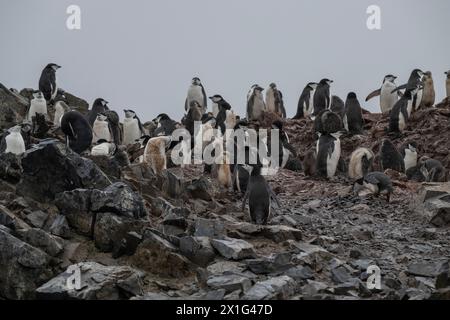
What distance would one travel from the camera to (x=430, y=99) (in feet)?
74.3

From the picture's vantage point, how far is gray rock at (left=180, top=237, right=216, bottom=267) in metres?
9.29

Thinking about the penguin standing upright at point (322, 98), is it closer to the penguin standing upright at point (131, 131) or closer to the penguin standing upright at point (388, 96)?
the penguin standing upright at point (388, 96)

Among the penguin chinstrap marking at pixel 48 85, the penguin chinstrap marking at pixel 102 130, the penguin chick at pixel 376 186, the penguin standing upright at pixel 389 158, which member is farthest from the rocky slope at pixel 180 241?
the penguin chinstrap marking at pixel 48 85

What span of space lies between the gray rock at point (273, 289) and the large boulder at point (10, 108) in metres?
11.9

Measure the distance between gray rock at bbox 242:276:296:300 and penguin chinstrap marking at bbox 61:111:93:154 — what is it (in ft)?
23.7

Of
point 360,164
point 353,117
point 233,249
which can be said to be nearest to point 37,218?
point 233,249

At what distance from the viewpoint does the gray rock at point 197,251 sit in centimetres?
929

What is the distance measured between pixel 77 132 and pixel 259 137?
5.20 metres

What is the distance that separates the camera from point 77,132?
48.4 feet

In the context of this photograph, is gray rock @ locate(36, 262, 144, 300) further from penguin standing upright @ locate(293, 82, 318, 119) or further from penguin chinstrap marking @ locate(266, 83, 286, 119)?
penguin chinstrap marking @ locate(266, 83, 286, 119)

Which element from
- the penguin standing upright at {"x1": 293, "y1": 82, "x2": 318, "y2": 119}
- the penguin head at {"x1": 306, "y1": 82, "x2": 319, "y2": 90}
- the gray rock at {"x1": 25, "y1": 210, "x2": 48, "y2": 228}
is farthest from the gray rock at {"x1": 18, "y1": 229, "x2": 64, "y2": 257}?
the penguin head at {"x1": 306, "y1": 82, "x2": 319, "y2": 90}

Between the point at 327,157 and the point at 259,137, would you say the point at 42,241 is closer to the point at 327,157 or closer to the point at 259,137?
the point at 327,157
